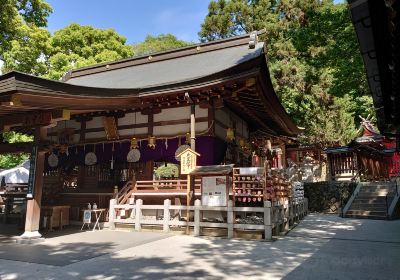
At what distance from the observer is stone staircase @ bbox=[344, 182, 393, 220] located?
17375 mm

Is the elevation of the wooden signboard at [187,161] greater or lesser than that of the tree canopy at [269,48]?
lesser

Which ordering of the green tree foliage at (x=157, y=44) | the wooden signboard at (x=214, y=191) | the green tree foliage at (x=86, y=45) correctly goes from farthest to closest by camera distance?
the green tree foliage at (x=157, y=44), the green tree foliage at (x=86, y=45), the wooden signboard at (x=214, y=191)

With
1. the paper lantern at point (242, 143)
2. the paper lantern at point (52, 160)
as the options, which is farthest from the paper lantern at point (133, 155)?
the paper lantern at point (242, 143)

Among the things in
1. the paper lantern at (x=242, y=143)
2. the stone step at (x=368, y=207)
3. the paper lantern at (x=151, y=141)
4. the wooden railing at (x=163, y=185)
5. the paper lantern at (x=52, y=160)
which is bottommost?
the stone step at (x=368, y=207)

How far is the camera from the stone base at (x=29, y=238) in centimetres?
892

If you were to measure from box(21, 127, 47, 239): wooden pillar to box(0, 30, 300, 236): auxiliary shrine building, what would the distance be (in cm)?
3

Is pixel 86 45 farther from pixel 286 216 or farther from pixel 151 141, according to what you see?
pixel 286 216

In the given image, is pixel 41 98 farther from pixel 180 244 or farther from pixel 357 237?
pixel 357 237

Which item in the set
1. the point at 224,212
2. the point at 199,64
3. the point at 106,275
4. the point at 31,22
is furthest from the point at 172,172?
the point at 106,275

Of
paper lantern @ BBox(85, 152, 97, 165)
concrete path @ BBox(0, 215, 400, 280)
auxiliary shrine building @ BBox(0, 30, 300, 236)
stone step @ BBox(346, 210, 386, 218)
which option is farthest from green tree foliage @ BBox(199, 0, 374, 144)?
concrete path @ BBox(0, 215, 400, 280)

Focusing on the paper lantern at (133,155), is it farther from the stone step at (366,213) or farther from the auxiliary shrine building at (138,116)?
the stone step at (366,213)

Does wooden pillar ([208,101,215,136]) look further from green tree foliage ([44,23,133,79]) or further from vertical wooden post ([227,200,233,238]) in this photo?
green tree foliage ([44,23,133,79])

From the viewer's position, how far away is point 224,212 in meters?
10.8

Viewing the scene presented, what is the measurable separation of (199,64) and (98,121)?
222 inches
